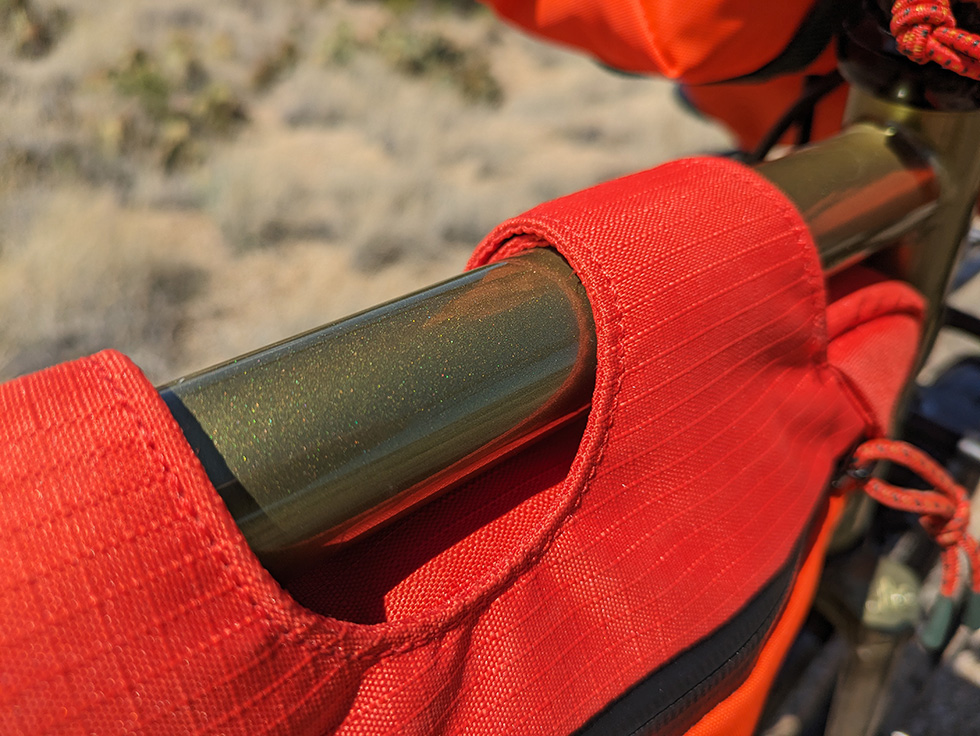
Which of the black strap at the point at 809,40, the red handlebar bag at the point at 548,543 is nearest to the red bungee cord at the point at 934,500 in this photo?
the red handlebar bag at the point at 548,543

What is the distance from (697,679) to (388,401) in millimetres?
255

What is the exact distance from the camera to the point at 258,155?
142 inches

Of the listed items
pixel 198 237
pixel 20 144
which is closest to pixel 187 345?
pixel 198 237

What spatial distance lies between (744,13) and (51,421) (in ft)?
2.03

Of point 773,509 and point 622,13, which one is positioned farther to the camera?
point 622,13

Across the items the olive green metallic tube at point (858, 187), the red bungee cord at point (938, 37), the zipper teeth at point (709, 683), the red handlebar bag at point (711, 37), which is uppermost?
the red bungee cord at point (938, 37)

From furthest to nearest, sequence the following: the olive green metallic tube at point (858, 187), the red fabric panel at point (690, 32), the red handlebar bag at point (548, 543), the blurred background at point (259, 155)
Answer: the blurred background at point (259, 155) → the red fabric panel at point (690, 32) → the olive green metallic tube at point (858, 187) → the red handlebar bag at point (548, 543)

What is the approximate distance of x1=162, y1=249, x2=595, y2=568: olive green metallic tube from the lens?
0.30 meters

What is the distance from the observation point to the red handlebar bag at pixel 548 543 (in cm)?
26

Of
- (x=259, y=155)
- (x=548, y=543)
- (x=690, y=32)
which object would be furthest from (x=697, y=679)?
(x=259, y=155)

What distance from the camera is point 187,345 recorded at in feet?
8.86

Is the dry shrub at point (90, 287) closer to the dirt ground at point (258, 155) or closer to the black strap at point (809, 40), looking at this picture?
the dirt ground at point (258, 155)

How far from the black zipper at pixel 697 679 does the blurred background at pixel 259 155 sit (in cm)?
228

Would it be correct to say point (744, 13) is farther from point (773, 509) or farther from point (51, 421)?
point (51, 421)
